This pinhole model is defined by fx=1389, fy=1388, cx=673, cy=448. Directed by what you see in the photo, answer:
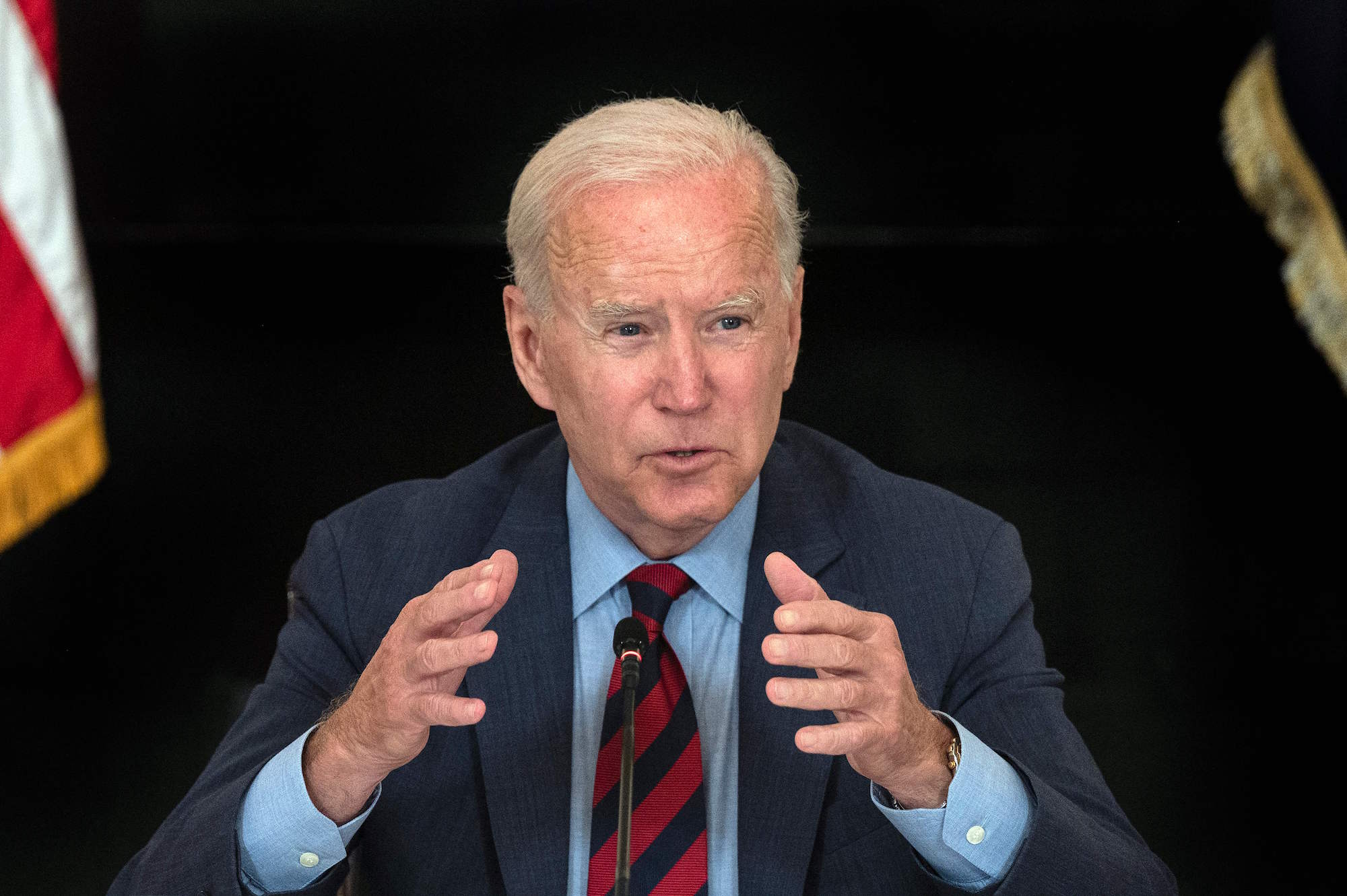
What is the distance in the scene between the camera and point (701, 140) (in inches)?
A: 66.3

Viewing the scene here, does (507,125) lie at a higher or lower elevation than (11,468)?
higher

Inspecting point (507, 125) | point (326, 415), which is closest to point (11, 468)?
point (326, 415)

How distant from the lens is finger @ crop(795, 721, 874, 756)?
4.24ft

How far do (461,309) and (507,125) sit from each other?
347 millimetres

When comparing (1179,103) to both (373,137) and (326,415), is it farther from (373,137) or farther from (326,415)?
(326,415)

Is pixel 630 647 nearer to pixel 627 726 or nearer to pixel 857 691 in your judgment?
pixel 627 726

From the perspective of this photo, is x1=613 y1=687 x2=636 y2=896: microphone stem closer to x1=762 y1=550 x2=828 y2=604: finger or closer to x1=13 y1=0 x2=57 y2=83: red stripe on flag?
x1=762 y1=550 x2=828 y2=604: finger

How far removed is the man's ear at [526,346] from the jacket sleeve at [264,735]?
0.35 meters

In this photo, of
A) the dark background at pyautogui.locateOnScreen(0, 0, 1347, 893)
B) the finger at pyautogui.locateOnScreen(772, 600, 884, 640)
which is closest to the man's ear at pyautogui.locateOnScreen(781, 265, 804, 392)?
the finger at pyautogui.locateOnScreen(772, 600, 884, 640)

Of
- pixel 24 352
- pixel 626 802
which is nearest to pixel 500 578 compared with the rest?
pixel 626 802

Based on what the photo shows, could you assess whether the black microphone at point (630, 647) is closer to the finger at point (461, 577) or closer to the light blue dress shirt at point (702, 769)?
the finger at point (461, 577)

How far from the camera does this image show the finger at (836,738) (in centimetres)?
129

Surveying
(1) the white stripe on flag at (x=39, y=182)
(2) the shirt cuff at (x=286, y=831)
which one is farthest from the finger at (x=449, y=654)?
(1) the white stripe on flag at (x=39, y=182)

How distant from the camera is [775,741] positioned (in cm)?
173
